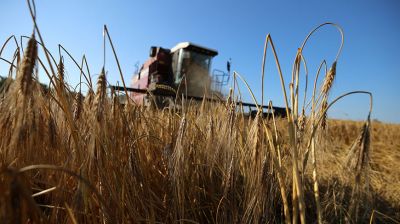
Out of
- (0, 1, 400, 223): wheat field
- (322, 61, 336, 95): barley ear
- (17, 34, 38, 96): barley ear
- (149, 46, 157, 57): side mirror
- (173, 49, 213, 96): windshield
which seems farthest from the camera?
(149, 46, 157, 57): side mirror

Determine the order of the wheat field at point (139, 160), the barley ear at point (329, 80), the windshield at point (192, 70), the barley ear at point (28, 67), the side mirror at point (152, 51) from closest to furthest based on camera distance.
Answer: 1. the barley ear at point (28, 67)
2. the wheat field at point (139, 160)
3. the barley ear at point (329, 80)
4. the windshield at point (192, 70)
5. the side mirror at point (152, 51)

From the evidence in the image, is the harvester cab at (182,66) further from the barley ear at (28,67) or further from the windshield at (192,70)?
the barley ear at (28,67)

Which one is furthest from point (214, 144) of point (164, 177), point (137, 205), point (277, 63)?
point (277, 63)

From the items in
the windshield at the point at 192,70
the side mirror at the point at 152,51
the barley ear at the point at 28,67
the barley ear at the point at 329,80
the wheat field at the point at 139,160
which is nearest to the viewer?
the barley ear at the point at 28,67

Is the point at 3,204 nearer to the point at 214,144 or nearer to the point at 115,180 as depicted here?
the point at 115,180

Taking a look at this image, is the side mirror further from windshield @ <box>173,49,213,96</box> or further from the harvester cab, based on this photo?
windshield @ <box>173,49,213,96</box>

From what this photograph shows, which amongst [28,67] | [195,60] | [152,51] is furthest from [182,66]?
[28,67]

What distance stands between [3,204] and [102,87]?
300mm

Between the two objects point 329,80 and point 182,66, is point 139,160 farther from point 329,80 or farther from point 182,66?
point 182,66

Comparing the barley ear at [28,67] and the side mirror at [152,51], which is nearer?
the barley ear at [28,67]

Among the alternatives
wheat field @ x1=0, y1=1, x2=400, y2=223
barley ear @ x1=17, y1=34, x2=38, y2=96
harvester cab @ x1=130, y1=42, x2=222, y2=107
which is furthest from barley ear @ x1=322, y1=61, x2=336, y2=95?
harvester cab @ x1=130, y1=42, x2=222, y2=107

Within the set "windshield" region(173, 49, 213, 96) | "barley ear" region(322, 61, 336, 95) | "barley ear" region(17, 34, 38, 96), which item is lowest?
"barley ear" region(17, 34, 38, 96)

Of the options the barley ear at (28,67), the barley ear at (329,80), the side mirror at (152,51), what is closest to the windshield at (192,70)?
the side mirror at (152,51)

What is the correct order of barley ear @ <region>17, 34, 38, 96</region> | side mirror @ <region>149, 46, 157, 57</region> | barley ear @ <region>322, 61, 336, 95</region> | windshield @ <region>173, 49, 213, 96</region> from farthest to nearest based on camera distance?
side mirror @ <region>149, 46, 157, 57</region>, windshield @ <region>173, 49, 213, 96</region>, barley ear @ <region>322, 61, 336, 95</region>, barley ear @ <region>17, 34, 38, 96</region>
